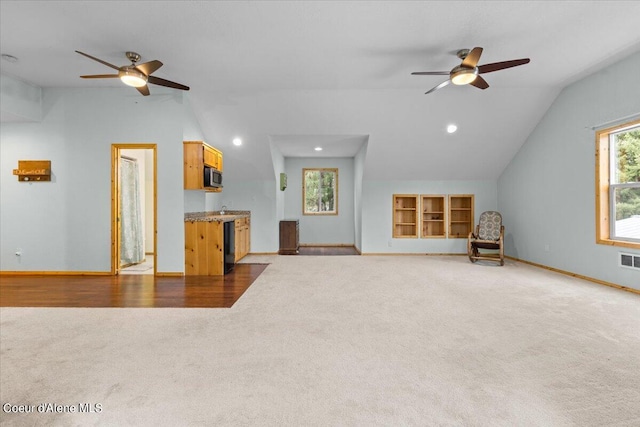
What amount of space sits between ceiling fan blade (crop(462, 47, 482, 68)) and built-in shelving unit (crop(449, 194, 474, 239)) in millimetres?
4177

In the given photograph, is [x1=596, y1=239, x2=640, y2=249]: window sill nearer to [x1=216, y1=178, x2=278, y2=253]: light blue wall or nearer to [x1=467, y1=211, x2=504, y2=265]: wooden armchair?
[x1=467, y1=211, x2=504, y2=265]: wooden armchair

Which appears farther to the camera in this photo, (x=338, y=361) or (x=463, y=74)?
(x=463, y=74)

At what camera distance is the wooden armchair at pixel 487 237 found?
630cm

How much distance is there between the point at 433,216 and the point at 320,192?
11.1 feet

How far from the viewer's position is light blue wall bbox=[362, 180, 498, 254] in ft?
24.1

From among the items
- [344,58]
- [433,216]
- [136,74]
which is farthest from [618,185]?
[136,74]

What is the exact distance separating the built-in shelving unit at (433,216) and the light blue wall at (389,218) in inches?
9.8

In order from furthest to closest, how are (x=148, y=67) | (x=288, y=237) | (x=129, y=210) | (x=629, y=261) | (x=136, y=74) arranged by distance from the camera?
(x=288, y=237) → (x=129, y=210) → (x=629, y=261) → (x=136, y=74) → (x=148, y=67)

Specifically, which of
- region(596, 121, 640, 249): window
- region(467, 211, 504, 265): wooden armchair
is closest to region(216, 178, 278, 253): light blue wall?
region(467, 211, 504, 265): wooden armchair

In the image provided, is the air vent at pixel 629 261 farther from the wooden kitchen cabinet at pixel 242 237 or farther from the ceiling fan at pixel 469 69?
the wooden kitchen cabinet at pixel 242 237

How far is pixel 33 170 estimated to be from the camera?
16.9 feet

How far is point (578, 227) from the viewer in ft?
16.3

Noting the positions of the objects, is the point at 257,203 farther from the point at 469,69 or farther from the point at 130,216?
the point at 469,69

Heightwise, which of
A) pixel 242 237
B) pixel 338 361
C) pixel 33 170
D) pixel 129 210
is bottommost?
pixel 338 361
